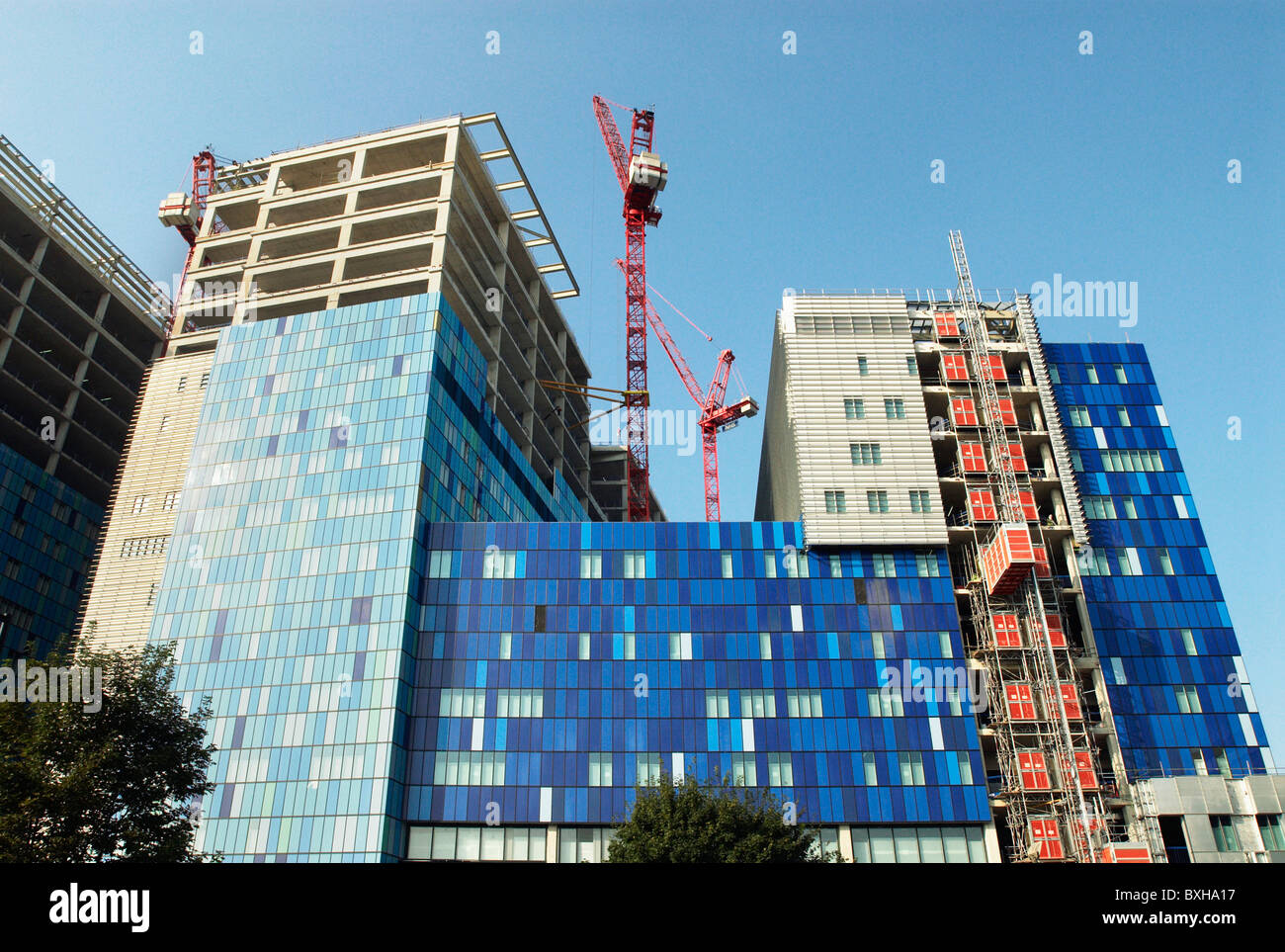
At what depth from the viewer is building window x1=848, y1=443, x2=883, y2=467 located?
9188cm

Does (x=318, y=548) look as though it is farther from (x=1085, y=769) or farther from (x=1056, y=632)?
(x=1085, y=769)

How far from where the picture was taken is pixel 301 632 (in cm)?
8000

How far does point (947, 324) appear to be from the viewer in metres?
101

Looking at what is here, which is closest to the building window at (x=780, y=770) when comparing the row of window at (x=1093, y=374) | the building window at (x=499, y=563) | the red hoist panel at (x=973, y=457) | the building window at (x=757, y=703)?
the building window at (x=757, y=703)

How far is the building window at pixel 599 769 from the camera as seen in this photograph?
7800 cm

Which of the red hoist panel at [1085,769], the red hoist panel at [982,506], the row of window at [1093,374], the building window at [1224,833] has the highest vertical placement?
the row of window at [1093,374]

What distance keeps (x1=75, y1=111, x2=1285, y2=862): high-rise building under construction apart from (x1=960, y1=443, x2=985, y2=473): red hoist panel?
28 cm

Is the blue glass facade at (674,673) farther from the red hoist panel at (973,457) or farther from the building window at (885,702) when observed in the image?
the red hoist panel at (973,457)

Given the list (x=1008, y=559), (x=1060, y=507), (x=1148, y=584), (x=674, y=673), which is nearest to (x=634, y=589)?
(x=674, y=673)

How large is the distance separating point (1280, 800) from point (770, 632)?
42.9 m

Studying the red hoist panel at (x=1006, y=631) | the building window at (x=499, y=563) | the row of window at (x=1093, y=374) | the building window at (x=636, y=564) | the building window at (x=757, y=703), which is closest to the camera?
the building window at (x=757, y=703)

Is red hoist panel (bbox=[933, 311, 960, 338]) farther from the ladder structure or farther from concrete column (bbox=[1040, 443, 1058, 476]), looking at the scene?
concrete column (bbox=[1040, 443, 1058, 476])

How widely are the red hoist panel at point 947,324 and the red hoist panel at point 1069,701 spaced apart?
39.0 m

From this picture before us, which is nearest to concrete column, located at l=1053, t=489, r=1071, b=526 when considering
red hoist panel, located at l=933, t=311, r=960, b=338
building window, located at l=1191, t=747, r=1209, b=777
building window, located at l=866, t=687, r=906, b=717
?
red hoist panel, located at l=933, t=311, r=960, b=338
